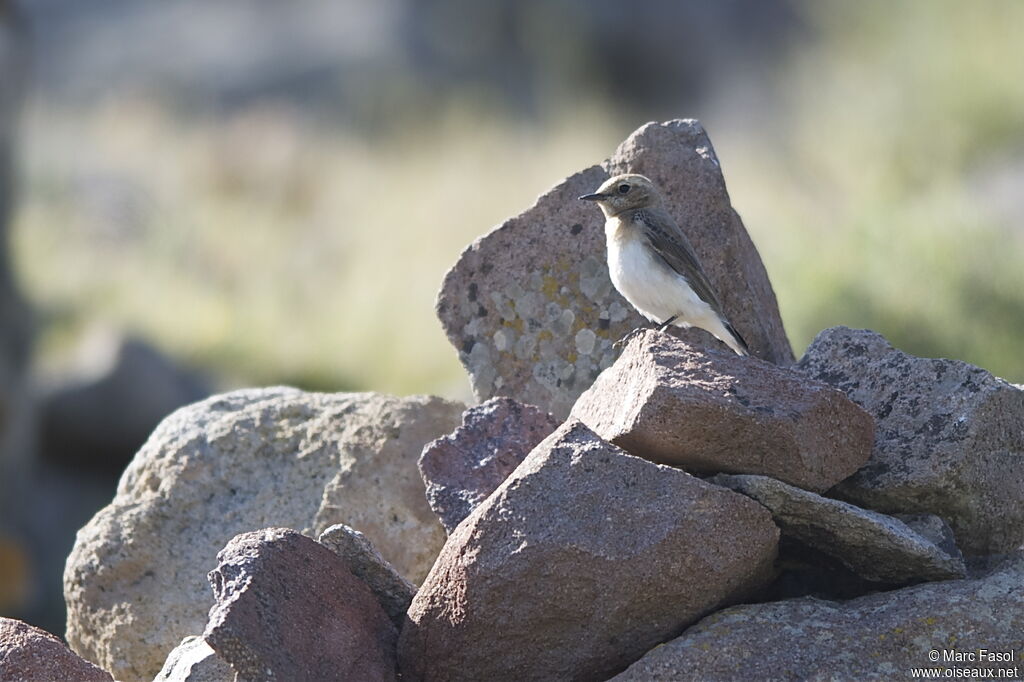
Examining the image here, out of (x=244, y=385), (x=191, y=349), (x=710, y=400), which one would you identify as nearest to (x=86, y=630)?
(x=710, y=400)

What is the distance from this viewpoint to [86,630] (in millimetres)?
5727

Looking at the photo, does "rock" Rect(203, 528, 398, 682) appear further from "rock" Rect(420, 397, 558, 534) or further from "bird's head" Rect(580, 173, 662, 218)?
"bird's head" Rect(580, 173, 662, 218)

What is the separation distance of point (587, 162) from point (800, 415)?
1822cm

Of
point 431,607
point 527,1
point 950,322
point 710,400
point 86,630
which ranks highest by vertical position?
point 527,1

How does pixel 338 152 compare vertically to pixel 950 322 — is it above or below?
above

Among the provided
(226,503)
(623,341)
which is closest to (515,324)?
(623,341)

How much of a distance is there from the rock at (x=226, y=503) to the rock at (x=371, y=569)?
935 mm

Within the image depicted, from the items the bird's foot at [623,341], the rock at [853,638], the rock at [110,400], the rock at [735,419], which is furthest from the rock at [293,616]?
the rock at [110,400]

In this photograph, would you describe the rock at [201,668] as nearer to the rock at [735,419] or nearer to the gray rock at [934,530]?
the rock at [735,419]

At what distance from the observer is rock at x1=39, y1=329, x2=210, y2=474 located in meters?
14.8

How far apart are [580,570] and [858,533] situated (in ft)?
2.98

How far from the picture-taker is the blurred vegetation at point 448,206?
1260 cm

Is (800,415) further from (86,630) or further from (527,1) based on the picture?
(527,1)

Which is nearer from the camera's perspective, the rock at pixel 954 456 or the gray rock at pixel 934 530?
the gray rock at pixel 934 530
